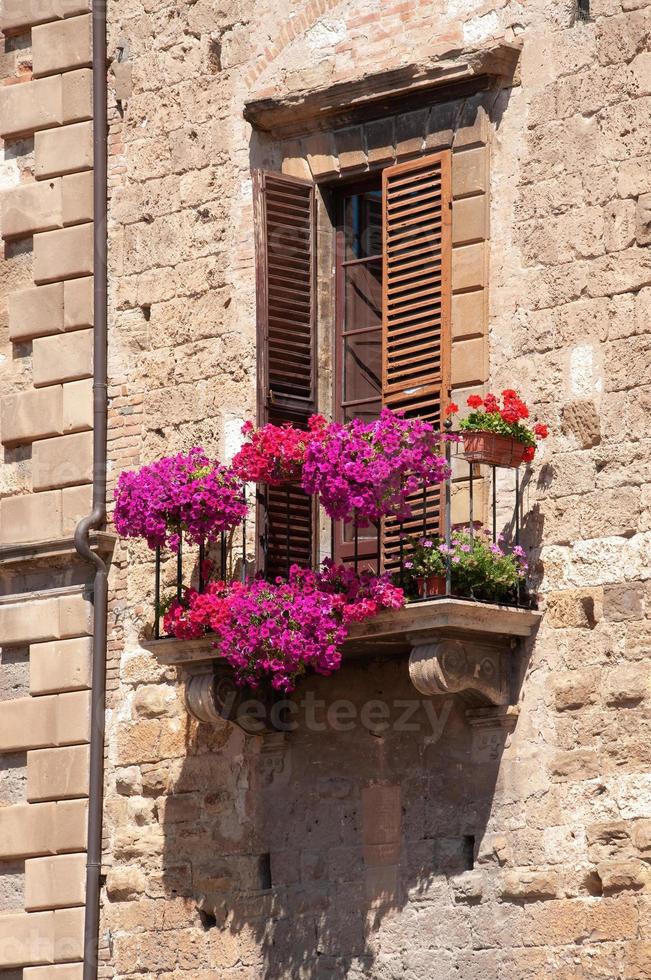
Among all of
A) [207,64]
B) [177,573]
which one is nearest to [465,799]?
[177,573]

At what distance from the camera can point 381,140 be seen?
1473cm

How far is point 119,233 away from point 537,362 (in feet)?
10.1

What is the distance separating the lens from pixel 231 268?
15.1 meters

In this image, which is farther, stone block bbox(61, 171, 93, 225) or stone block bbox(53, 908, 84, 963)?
stone block bbox(61, 171, 93, 225)

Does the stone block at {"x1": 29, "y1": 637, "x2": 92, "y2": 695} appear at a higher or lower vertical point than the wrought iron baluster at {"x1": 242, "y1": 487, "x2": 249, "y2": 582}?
lower

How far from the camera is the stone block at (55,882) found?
14.8 metres

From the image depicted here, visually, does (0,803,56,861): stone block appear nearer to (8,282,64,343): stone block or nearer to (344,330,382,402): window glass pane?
(8,282,64,343): stone block

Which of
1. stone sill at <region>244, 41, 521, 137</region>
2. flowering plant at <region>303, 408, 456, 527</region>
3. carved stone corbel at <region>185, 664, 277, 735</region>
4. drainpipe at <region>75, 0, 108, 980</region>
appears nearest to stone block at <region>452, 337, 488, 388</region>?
flowering plant at <region>303, 408, 456, 527</region>

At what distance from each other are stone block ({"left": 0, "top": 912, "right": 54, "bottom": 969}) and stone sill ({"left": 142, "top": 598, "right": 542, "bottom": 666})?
6.87ft

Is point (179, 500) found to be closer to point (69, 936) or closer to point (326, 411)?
point (326, 411)

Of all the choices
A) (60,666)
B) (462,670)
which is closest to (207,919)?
(60,666)

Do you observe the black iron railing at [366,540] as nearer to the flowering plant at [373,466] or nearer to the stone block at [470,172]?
the flowering plant at [373,466]

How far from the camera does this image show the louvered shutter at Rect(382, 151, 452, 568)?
1417cm

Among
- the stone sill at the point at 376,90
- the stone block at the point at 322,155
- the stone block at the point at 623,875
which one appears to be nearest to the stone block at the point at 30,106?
the stone sill at the point at 376,90
